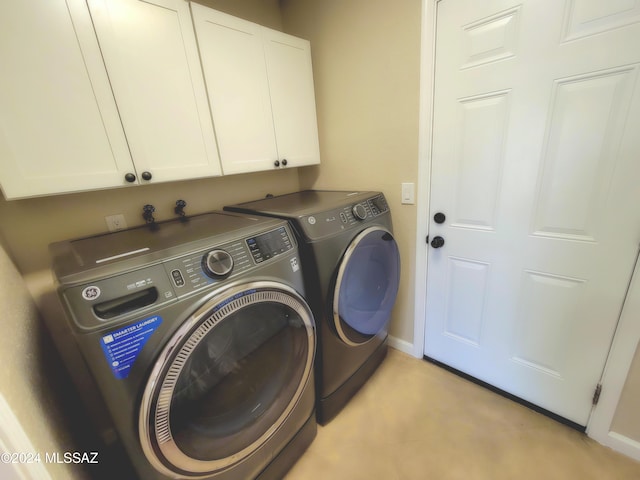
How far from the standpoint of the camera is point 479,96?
1.20 meters

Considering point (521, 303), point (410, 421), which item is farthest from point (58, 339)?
point (521, 303)

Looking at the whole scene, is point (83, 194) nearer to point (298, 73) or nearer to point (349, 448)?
point (298, 73)

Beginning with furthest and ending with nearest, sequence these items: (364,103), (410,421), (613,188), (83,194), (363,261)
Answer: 1. (364,103)
2. (410,421)
3. (363,261)
4. (83,194)
5. (613,188)

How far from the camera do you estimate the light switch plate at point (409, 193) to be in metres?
1.50

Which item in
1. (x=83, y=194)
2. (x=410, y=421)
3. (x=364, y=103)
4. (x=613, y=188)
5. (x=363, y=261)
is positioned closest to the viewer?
(x=613, y=188)

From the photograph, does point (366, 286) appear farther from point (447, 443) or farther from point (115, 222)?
point (115, 222)

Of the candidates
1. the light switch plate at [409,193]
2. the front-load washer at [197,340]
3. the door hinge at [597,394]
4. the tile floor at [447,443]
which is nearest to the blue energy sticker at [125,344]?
the front-load washer at [197,340]

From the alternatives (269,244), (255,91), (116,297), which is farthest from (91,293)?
(255,91)

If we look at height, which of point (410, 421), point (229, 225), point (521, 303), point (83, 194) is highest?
point (83, 194)

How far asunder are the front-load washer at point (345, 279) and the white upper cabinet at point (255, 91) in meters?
0.34

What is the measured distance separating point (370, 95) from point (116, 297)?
150 centimetres

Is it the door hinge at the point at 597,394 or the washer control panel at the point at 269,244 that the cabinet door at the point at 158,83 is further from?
the door hinge at the point at 597,394

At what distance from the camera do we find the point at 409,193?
1516 mm

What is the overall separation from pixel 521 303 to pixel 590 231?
43 centimetres
